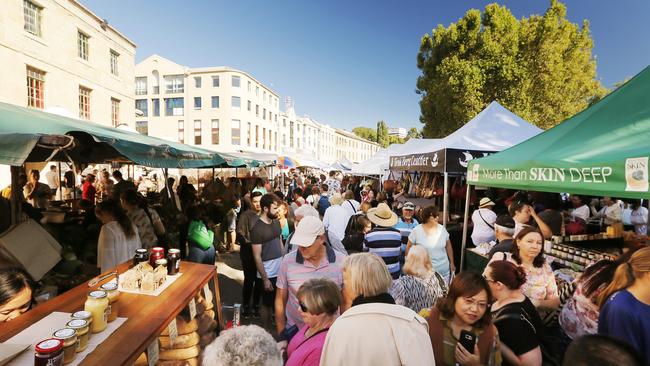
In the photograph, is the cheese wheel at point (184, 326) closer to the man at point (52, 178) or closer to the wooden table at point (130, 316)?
the wooden table at point (130, 316)

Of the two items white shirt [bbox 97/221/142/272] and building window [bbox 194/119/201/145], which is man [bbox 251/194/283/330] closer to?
white shirt [bbox 97/221/142/272]

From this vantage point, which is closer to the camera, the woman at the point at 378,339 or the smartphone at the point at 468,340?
the woman at the point at 378,339

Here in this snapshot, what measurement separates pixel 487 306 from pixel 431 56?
66.5ft

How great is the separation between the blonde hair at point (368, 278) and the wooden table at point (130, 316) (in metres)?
1.27

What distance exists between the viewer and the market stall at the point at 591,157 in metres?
2.31

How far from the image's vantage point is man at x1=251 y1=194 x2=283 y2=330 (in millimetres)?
4070

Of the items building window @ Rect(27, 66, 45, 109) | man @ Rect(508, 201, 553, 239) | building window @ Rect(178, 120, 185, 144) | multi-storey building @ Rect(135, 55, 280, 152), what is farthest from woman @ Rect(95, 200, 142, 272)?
building window @ Rect(178, 120, 185, 144)

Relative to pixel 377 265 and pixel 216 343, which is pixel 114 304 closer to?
pixel 216 343

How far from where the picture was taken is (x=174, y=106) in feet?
139

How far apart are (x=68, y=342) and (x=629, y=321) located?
318cm

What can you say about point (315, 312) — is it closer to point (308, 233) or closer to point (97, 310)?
point (308, 233)

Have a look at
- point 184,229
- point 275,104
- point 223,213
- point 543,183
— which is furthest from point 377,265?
point 275,104

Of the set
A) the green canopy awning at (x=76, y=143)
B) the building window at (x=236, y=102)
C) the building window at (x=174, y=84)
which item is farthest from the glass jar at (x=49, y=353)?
the building window at (x=174, y=84)

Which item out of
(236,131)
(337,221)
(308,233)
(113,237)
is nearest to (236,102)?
(236,131)
